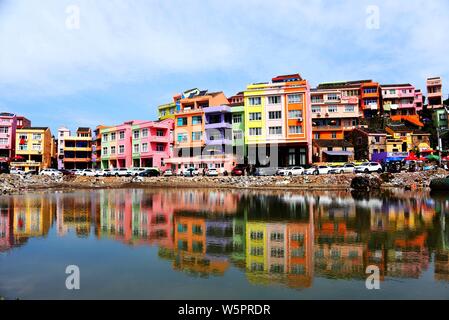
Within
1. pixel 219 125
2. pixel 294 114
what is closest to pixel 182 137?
pixel 219 125

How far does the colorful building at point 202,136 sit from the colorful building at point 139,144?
13.4 feet

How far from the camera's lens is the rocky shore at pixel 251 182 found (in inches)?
1661

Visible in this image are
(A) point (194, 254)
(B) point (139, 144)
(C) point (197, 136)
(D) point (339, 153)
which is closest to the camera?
(A) point (194, 254)

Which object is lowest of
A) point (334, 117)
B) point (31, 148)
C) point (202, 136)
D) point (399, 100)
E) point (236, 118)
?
Answer: point (31, 148)

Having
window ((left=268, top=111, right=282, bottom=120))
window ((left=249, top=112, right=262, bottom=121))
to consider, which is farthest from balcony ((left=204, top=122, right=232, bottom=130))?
window ((left=268, top=111, right=282, bottom=120))

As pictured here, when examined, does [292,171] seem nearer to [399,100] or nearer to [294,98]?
[294,98]

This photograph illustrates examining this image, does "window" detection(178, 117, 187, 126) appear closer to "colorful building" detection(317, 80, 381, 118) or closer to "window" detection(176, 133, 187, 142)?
"window" detection(176, 133, 187, 142)

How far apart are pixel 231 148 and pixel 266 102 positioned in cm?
978

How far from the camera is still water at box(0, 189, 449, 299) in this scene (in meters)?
8.73

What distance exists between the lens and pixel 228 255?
1201 centimetres

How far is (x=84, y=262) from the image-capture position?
1133 cm

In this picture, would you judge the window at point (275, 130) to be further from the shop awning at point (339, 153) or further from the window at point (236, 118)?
the shop awning at point (339, 153)

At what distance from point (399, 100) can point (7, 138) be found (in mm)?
90295
